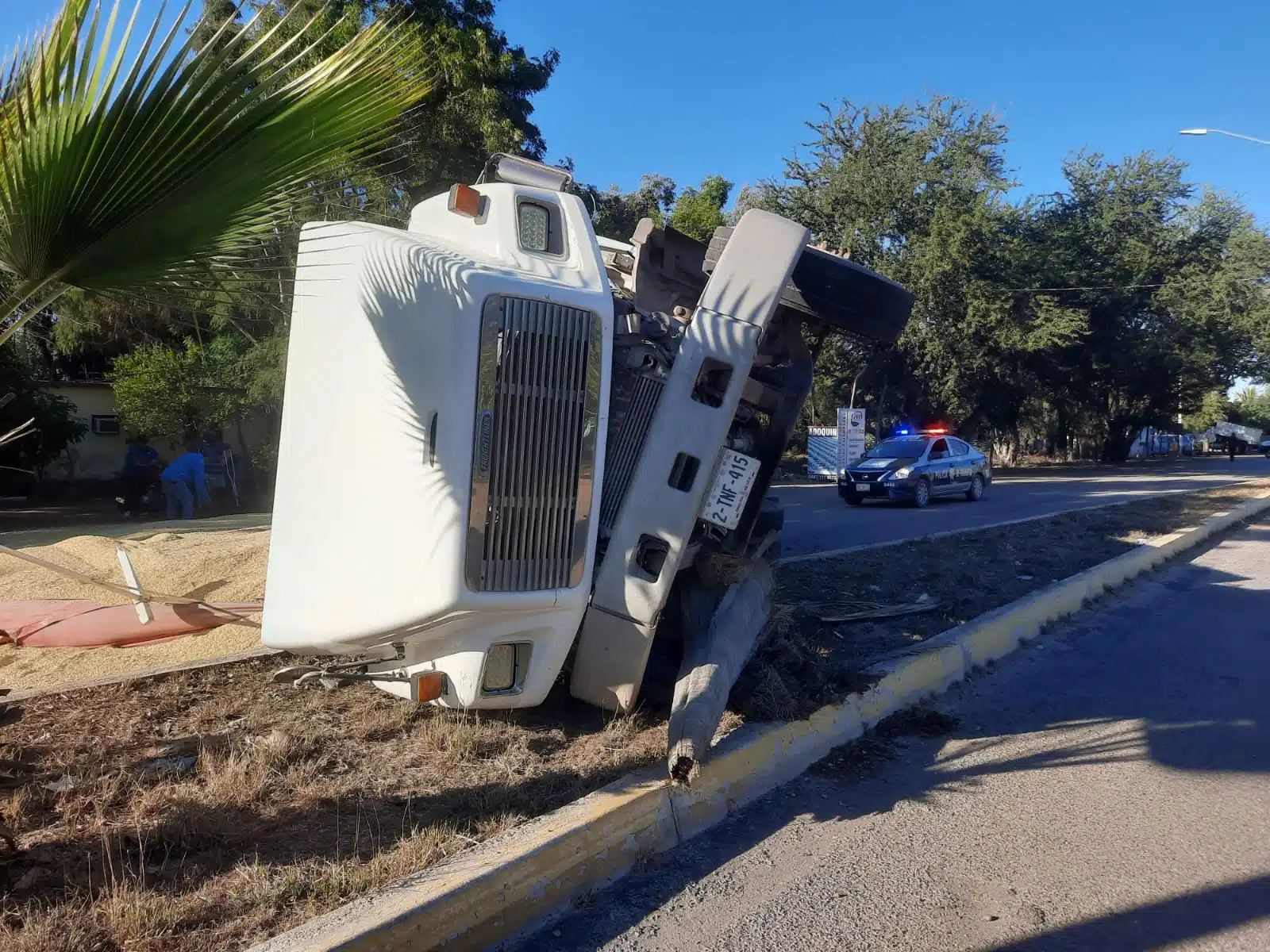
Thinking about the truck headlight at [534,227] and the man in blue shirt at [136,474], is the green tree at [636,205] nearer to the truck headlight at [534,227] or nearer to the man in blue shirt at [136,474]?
the man in blue shirt at [136,474]

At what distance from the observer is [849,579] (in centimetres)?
975

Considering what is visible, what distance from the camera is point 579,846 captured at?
369cm

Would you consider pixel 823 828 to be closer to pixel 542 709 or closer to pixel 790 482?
pixel 542 709

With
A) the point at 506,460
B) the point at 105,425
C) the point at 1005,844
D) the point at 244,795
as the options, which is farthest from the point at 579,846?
Result: the point at 105,425

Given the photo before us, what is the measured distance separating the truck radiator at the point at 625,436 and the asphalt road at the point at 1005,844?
5.22 feet

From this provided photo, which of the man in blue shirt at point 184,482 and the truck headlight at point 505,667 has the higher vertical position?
the truck headlight at point 505,667

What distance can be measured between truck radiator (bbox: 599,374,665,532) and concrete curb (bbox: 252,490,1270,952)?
1.28 m

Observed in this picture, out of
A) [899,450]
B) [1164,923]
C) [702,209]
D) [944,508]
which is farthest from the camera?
[702,209]

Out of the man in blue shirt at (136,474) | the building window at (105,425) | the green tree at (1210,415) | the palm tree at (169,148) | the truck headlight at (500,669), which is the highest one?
the green tree at (1210,415)

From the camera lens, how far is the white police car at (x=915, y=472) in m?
20.8

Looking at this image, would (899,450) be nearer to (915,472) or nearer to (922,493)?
(915,472)

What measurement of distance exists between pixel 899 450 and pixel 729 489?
17.8 meters

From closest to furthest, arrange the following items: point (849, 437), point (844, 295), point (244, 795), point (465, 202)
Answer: point (244, 795), point (465, 202), point (844, 295), point (849, 437)

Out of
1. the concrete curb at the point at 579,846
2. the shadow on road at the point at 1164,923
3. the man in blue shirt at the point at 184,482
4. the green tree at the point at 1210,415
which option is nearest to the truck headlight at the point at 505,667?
the concrete curb at the point at 579,846
